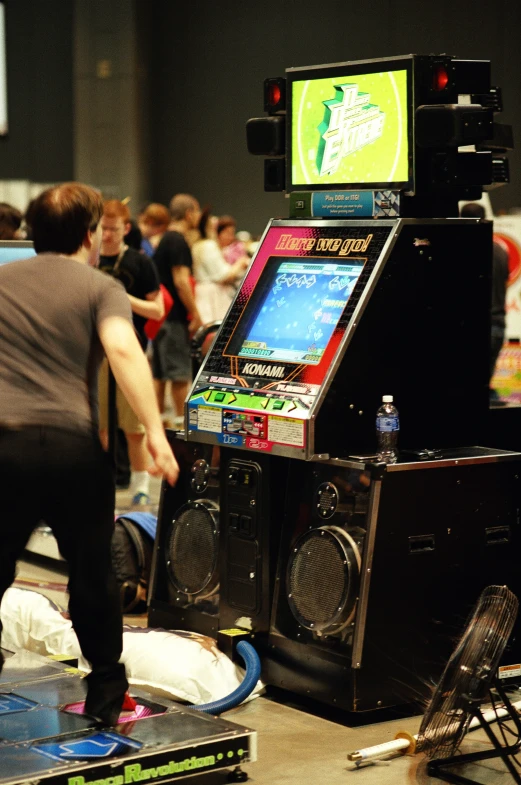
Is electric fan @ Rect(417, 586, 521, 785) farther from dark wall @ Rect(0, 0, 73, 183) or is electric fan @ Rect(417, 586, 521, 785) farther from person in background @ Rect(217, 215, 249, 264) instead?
dark wall @ Rect(0, 0, 73, 183)

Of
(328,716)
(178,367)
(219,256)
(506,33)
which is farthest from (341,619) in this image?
(506,33)

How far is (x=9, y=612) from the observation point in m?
5.48

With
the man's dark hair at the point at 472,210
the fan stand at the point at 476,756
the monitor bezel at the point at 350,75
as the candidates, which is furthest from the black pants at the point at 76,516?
the man's dark hair at the point at 472,210

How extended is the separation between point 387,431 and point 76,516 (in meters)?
1.36

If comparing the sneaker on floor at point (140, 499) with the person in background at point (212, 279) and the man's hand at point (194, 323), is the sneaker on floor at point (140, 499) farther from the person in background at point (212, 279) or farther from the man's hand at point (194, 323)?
the person in background at point (212, 279)

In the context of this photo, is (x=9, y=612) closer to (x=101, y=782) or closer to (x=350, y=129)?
(x=101, y=782)

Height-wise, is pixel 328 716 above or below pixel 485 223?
below

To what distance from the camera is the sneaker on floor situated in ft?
25.7

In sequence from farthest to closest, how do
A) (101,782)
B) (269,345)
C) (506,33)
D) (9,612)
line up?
(506,33) < (9,612) < (269,345) < (101,782)

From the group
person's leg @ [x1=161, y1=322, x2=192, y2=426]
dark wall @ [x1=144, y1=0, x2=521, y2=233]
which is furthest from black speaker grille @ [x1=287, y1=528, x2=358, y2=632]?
dark wall @ [x1=144, y1=0, x2=521, y2=233]

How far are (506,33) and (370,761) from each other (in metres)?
11.8

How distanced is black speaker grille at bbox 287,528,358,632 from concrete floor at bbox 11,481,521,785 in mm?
332

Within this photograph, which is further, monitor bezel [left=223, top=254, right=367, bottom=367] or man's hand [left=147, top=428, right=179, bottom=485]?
monitor bezel [left=223, top=254, right=367, bottom=367]

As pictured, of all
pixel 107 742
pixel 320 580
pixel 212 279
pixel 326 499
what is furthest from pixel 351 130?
pixel 212 279
